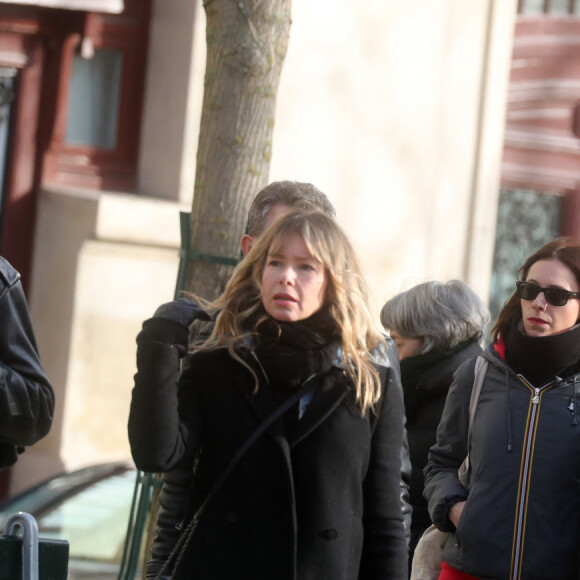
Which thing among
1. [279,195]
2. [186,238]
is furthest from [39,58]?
[279,195]

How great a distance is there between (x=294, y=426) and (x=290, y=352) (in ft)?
0.53

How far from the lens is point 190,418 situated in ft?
→ 9.24

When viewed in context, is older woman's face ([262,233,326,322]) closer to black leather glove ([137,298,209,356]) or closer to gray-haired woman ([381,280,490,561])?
black leather glove ([137,298,209,356])

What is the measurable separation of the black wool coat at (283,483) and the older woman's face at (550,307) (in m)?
1.03

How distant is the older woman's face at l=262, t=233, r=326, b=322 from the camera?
2.87 m

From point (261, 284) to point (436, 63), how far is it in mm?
5783

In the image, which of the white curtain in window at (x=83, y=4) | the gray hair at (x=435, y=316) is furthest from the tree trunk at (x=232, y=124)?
the white curtain in window at (x=83, y=4)

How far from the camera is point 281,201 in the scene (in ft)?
11.2

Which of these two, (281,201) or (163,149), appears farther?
(163,149)

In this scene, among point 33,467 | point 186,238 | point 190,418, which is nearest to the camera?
point 190,418

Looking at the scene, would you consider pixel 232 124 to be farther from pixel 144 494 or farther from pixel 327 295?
pixel 327 295

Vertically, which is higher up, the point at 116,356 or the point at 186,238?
the point at 186,238

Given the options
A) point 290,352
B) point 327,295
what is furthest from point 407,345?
point 290,352

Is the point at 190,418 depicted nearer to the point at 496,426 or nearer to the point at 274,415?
the point at 274,415
